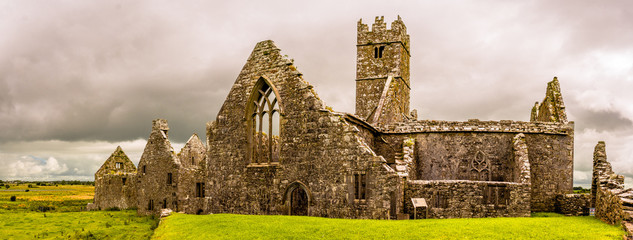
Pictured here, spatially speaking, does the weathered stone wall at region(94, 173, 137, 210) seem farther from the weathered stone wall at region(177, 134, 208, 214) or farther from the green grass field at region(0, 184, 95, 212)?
the green grass field at region(0, 184, 95, 212)

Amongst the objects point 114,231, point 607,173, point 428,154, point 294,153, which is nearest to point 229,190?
point 294,153

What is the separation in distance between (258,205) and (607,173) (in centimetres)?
1465

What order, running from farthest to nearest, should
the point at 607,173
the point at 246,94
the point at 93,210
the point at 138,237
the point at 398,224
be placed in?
the point at 93,210 < the point at 246,94 < the point at 138,237 < the point at 607,173 < the point at 398,224

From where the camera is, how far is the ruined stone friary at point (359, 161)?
2172 centimetres

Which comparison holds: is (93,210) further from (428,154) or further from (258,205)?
(428,154)

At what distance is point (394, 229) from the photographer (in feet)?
55.2

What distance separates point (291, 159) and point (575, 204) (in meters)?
14.1

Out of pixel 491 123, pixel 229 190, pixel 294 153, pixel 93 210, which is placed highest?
pixel 491 123

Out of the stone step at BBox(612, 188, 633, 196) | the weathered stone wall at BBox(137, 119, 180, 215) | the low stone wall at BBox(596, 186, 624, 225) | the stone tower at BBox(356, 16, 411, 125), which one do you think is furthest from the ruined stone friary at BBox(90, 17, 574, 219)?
the stone tower at BBox(356, 16, 411, 125)

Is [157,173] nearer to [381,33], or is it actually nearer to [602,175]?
[381,33]

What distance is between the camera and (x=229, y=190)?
25891mm

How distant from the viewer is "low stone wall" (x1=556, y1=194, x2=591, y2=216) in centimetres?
2558

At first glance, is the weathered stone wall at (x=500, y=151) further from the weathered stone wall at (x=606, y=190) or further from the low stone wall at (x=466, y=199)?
the weathered stone wall at (x=606, y=190)

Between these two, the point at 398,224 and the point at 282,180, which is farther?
the point at 282,180
